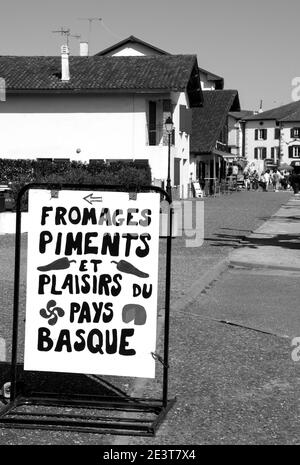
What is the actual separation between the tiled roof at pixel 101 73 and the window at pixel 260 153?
7675 centimetres

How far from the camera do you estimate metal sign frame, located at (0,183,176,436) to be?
4688mm

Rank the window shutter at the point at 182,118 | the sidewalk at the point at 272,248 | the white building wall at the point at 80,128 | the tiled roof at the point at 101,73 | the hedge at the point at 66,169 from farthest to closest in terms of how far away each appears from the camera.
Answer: the window shutter at the point at 182,118, the white building wall at the point at 80,128, the tiled roof at the point at 101,73, the hedge at the point at 66,169, the sidewalk at the point at 272,248

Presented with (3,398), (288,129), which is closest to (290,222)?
(3,398)

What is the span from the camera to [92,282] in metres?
4.87

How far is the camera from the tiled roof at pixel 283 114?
365ft

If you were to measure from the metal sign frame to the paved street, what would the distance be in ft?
0.29

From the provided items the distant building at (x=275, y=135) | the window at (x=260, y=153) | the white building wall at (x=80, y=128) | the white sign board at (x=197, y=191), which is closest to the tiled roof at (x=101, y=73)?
→ the white building wall at (x=80, y=128)

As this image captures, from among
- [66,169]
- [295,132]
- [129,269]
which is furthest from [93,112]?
[295,132]

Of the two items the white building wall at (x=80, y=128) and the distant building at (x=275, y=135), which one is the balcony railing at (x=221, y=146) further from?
the distant building at (x=275, y=135)

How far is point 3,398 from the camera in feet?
17.2

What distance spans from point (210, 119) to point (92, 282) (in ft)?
158

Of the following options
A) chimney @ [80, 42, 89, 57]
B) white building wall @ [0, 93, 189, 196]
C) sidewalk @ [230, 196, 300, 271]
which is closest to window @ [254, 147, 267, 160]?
chimney @ [80, 42, 89, 57]
